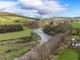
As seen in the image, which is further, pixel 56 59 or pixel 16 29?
pixel 16 29

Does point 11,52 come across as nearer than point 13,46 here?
Yes

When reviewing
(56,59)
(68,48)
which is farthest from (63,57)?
(68,48)

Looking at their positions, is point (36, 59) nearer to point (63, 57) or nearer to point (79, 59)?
point (63, 57)

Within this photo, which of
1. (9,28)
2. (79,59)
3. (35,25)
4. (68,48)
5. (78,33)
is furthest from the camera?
(35,25)

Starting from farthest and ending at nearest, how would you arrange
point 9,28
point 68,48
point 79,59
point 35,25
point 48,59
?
1. point 35,25
2. point 9,28
3. point 68,48
4. point 48,59
5. point 79,59

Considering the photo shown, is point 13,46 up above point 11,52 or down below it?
below

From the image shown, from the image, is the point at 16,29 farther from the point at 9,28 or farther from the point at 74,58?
the point at 74,58

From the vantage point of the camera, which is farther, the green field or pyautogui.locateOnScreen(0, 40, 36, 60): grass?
the green field

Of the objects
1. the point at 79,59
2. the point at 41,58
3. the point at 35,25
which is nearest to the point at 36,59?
the point at 41,58

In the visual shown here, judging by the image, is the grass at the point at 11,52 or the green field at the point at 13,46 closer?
the grass at the point at 11,52
